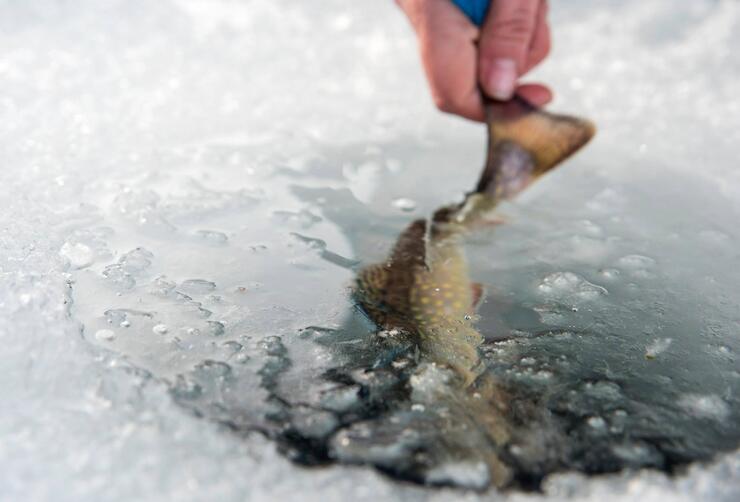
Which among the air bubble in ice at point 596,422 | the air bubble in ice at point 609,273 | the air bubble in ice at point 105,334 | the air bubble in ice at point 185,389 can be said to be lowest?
the air bubble in ice at point 105,334

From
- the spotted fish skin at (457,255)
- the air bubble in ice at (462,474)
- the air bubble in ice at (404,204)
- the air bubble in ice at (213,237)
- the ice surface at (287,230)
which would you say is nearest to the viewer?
the air bubble in ice at (462,474)

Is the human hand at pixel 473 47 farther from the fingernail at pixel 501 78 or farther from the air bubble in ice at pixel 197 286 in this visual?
the air bubble in ice at pixel 197 286

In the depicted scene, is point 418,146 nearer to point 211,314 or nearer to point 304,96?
point 304,96

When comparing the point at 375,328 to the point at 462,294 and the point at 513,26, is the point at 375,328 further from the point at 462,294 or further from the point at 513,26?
the point at 513,26

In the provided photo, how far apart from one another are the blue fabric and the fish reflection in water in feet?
0.91

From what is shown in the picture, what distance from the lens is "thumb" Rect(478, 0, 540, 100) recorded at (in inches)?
84.8

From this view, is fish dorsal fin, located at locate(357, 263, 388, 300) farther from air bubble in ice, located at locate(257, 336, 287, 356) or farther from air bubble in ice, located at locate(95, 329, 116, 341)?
air bubble in ice, located at locate(95, 329, 116, 341)

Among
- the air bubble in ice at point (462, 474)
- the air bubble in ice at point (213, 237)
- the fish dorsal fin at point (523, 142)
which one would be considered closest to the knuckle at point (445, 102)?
the fish dorsal fin at point (523, 142)

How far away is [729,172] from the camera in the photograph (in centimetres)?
258

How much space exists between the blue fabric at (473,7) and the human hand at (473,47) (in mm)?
14

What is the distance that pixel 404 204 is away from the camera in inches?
96.2

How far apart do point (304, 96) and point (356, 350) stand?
5.81 ft

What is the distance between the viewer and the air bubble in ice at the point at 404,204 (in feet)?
7.93

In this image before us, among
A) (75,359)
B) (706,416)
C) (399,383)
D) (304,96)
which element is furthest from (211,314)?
(304,96)
